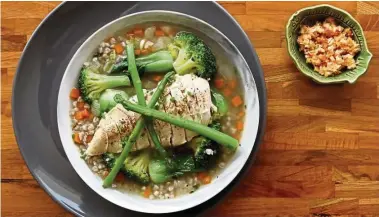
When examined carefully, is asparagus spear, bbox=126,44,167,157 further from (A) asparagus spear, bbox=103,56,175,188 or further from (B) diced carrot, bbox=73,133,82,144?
(B) diced carrot, bbox=73,133,82,144

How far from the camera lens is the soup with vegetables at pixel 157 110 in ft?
8.40

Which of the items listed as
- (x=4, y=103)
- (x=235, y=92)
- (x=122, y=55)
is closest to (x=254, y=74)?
(x=235, y=92)

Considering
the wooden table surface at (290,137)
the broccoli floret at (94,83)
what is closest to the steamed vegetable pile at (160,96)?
the broccoli floret at (94,83)

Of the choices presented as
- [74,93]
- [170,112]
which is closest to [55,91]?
[74,93]

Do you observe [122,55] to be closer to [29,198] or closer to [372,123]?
[29,198]

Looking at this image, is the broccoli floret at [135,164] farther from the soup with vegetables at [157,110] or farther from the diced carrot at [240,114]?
the diced carrot at [240,114]

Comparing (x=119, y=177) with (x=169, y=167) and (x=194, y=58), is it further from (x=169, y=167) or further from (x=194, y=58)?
(x=194, y=58)

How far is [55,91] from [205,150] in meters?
0.67

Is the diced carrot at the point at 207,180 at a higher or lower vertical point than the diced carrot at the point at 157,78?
lower

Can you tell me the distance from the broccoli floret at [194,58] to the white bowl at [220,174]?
5cm

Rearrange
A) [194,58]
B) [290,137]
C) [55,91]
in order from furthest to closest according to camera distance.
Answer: [290,137]
[55,91]
[194,58]

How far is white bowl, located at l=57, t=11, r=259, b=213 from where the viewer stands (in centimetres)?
259

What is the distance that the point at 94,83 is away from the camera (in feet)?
8.66

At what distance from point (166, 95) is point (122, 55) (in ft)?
0.89
